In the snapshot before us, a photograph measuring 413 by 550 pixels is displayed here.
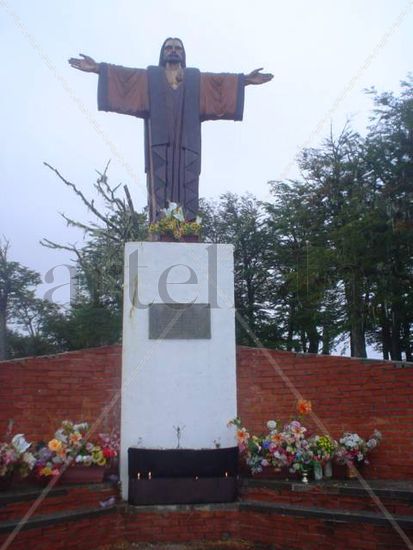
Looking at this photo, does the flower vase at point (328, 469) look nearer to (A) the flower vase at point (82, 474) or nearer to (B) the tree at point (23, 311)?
(A) the flower vase at point (82, 474)

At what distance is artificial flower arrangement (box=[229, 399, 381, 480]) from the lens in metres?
6.40

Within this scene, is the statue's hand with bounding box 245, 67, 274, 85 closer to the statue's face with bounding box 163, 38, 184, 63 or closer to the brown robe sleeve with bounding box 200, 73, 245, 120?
the brown robe sleeve with bounding box 200, 73, 245, 120

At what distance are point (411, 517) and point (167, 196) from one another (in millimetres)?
4622

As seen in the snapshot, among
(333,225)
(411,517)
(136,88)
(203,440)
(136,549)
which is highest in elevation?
(333,225)

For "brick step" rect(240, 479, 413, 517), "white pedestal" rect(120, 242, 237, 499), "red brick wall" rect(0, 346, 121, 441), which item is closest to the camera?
"brick step" rect(240, 479, 413, 517)

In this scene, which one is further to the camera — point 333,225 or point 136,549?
point 333,225

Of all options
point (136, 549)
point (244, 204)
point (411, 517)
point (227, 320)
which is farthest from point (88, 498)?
point (244, 204)

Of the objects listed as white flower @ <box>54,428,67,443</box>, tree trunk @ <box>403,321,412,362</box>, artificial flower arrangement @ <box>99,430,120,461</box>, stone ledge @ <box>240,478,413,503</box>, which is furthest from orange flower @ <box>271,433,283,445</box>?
tree trunk @ <box>403,321,412,362</box>

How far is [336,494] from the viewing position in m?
5.93

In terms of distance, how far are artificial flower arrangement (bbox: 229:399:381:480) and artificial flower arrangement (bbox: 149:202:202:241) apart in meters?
2.26

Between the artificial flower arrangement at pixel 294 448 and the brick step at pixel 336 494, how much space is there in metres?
0.19

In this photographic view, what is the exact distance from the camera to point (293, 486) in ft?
20.3

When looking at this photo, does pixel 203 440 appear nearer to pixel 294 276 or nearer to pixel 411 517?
pixel 411 517

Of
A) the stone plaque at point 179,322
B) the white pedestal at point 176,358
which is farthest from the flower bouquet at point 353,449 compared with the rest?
the stone plaque at point 179,322
